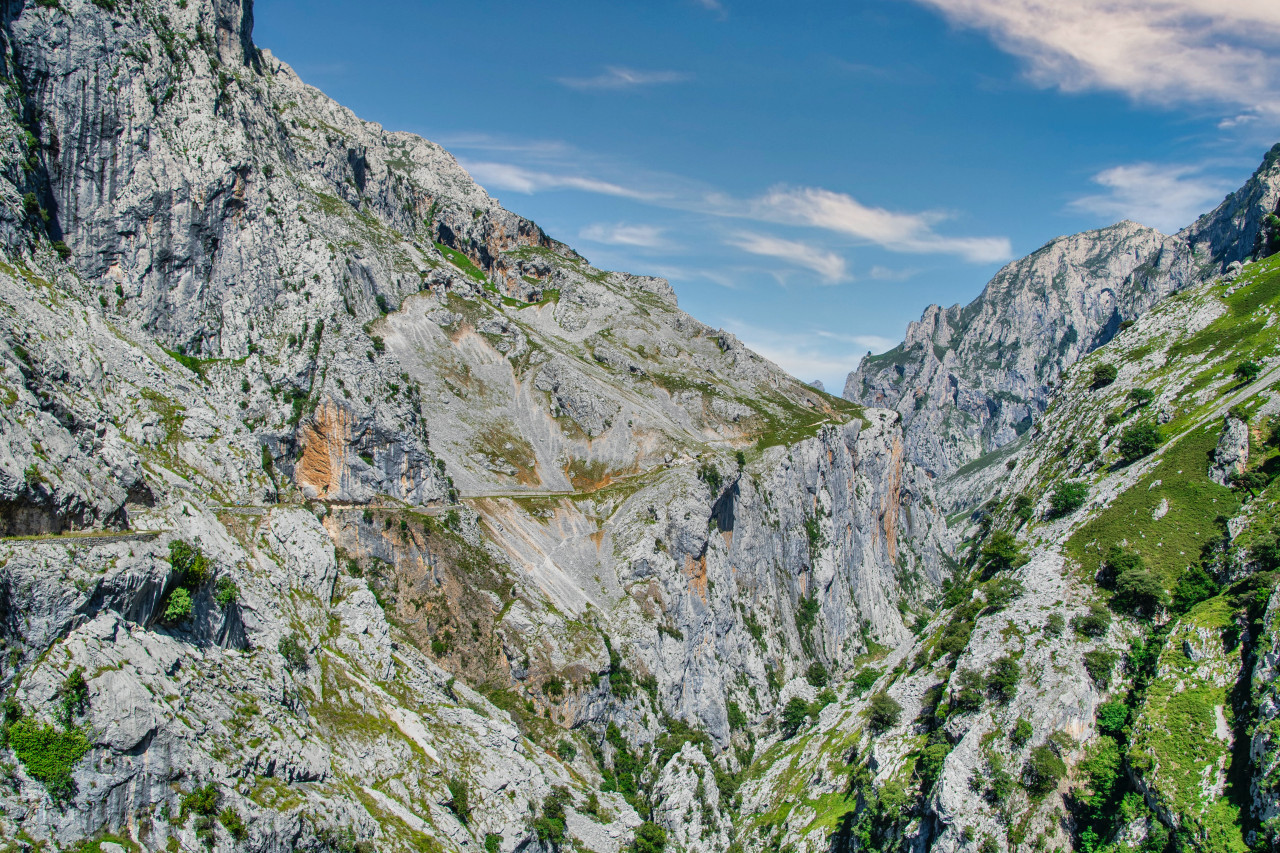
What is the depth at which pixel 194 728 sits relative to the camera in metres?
41.3

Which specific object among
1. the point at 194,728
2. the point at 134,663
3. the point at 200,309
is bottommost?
the point at 194,728

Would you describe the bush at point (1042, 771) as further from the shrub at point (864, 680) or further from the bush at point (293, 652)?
the bush at point (293, 652)

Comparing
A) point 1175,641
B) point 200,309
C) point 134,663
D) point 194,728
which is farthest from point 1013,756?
point 200,309

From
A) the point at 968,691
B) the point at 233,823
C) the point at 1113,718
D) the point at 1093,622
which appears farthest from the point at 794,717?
the point at 233,823

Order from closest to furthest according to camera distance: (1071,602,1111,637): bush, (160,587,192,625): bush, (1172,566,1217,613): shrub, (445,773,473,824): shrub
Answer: (160,587,192,625): bush < (1172,566,1217,613): shrub < (1071,602,1111,637): bush < (445,773,473,824): shrub

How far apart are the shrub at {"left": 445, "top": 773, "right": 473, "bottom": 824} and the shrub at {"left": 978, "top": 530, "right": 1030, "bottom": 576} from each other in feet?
201

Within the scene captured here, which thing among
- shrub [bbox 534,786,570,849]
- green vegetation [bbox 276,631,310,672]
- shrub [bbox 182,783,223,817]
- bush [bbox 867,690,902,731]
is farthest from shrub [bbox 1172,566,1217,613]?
green vegetation [bbox 276,631,310,672]

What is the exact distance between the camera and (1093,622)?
193ft

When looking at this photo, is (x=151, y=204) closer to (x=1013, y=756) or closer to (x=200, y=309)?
(x=200, y=309)

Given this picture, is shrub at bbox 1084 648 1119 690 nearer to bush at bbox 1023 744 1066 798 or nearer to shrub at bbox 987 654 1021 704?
shrub at bbox 987 654 1021 704

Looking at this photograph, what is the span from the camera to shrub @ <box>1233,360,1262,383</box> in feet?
250

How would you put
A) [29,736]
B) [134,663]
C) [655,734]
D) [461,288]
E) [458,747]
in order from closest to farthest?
1. [29,736]
2. [134,663]
3. [458,747]
4. [655,734]
5. [461,288]

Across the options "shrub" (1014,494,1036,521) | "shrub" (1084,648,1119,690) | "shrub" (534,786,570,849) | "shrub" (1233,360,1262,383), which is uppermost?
"shrub" (1233,360,1262,383)

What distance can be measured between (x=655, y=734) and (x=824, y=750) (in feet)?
80.6
